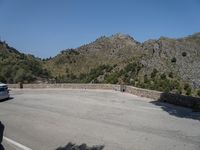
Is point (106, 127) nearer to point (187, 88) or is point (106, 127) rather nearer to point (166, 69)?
point (187, 88)

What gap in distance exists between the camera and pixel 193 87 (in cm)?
3884

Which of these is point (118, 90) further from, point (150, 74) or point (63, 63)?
point (63, 63)

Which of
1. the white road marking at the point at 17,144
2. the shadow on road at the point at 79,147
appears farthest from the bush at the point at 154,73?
the shadow on road at the point at 79,147

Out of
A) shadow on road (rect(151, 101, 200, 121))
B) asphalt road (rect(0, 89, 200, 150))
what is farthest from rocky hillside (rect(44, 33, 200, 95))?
asphalt road (rect(0, 89, 200, 150))

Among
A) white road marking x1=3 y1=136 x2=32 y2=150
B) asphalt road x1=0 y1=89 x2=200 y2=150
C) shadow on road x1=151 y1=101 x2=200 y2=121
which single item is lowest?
white road marking x1=3 y1=136 x2=32 y2=150

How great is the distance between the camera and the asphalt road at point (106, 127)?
890cm

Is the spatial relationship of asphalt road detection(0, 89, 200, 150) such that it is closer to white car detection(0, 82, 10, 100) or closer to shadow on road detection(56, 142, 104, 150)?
shadow on road detection(56, 142, 104, 150)

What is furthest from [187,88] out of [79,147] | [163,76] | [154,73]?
[79,147]

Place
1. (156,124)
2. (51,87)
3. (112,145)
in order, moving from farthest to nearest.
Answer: (51,87)
(156,124)
(112,145)

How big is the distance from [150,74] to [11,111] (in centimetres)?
3351

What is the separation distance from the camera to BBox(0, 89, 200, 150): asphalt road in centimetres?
890

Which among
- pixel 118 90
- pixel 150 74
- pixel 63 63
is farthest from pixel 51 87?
pixel 63 63

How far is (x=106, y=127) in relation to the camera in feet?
36.0

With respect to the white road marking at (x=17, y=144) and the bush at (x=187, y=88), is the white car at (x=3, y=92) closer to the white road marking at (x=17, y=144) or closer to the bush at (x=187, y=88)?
the white road marking at (x=17, y=144)
